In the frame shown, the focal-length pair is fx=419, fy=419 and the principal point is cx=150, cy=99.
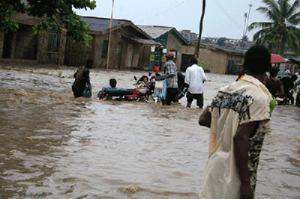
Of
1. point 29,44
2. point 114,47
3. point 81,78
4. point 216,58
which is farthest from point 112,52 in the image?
point 81,78

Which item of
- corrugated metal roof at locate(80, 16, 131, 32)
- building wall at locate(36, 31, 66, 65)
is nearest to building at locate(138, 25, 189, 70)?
corrugated metal roof at locate(80, 16, 131, 32)

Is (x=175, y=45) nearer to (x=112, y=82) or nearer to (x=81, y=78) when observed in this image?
(x=112, y=82)

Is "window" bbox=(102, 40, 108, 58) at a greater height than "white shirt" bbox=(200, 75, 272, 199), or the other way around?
"window" bbox=(102, 40, 108, 58)

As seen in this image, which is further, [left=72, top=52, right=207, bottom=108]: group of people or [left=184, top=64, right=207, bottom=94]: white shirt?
[left=184, top=64, right=207, bottom=94]: white shirt

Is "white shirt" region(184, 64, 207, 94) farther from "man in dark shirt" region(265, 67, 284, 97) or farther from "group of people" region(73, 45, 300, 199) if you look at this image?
"group of people" region(73, 45, 300, 199)

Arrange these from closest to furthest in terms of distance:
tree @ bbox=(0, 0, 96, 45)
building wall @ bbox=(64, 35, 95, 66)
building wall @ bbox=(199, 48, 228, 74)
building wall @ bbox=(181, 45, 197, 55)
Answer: tree @ bbox=(0, 0, 96, 45)
building wall @ bbox=(64, 35, 95, 66)
building wall @ bbox=(181, 45, 197, 55)
building wall @ bbox=(199, 48, 228, 74)

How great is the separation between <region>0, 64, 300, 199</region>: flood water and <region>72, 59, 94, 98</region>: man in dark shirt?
4.14ft

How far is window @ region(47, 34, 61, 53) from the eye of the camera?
2792 centimetres

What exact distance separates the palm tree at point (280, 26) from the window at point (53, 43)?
27376 mm

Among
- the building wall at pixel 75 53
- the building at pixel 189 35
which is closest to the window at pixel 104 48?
the building wall at pixel 75 53

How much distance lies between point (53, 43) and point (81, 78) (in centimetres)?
1766

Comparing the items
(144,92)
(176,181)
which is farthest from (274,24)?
(176,181)

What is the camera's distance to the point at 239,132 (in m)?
2.57

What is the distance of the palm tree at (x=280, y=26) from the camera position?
4734cm
